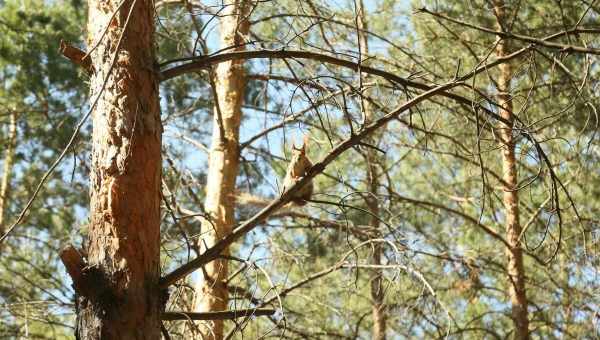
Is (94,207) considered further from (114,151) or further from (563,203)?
(563,203)

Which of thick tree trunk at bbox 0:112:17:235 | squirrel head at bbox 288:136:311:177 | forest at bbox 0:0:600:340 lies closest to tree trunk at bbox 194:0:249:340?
forest at bbox 0:0:600:340

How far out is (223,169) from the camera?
5.88m

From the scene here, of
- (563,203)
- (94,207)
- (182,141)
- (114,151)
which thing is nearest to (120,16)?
(114,151)

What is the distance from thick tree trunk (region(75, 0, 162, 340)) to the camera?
107 inches

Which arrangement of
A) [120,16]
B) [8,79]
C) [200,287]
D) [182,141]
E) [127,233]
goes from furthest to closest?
[8,79]
[182,141]
[200,287]
[120,16]
[127,233]

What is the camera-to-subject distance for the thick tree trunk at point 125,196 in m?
2.72

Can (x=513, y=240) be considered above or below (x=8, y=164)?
below

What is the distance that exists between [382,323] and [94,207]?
15.7ft

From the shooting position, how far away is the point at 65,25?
8.99 metres

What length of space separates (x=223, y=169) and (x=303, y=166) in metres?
1.42

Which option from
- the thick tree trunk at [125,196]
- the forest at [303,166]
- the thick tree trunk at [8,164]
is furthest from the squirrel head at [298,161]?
the thick tree trunk at [8,164]

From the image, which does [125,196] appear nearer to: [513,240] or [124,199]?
[124,199]

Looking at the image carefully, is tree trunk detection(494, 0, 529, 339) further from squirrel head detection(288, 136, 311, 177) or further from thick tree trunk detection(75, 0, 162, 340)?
thick tree trunk detection(75, 0, 162, 340)

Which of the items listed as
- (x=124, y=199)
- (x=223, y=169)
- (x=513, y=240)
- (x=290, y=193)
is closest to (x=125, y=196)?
(x=124, y=199)
